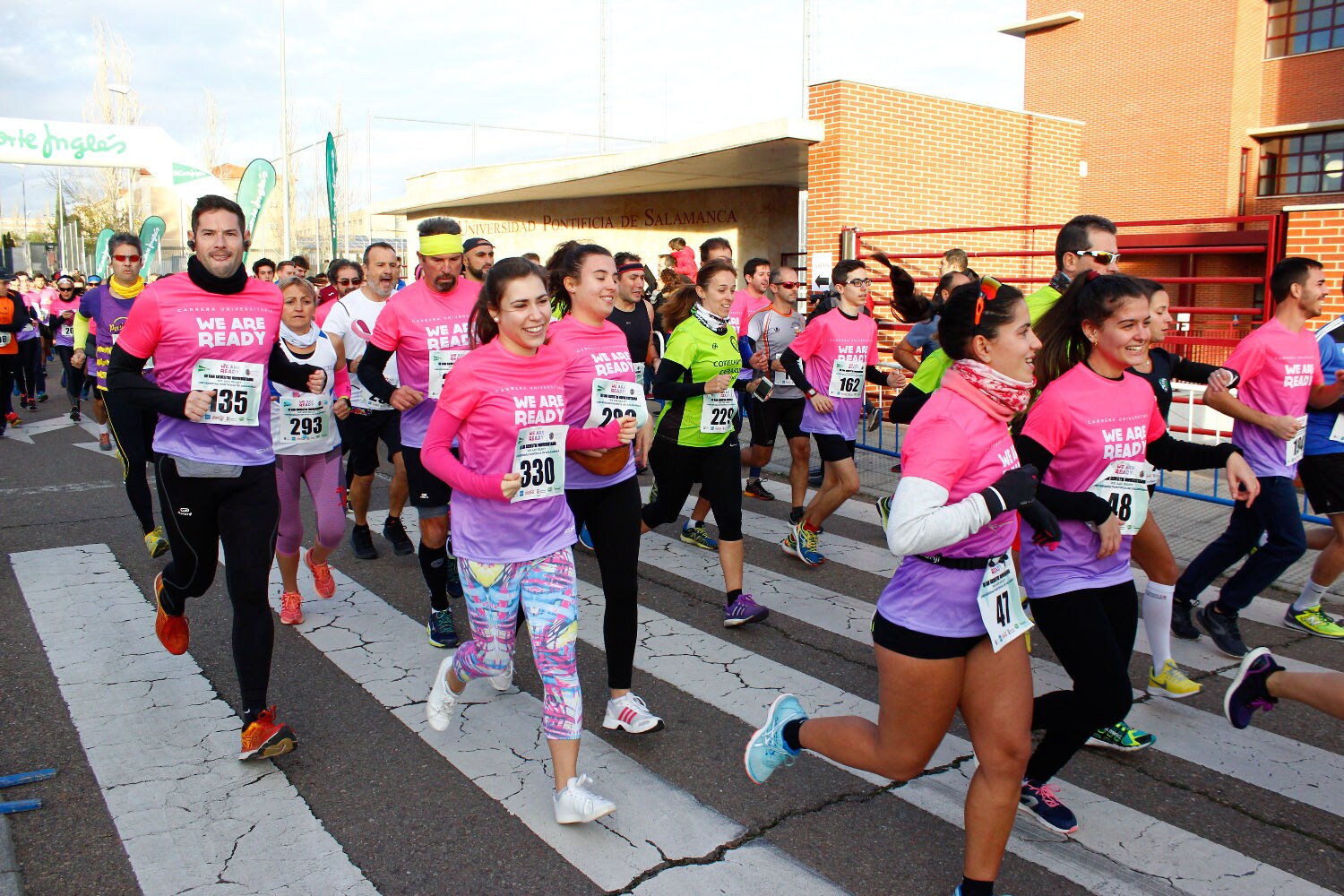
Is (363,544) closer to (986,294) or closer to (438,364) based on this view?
(438,364)

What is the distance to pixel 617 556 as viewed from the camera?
4297mm

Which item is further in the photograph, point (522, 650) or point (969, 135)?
point (969, 135)

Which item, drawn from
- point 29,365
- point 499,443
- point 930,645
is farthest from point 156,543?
point 29,365

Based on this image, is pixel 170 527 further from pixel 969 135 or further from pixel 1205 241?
pixel 1205 241

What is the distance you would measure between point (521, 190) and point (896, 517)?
21.6 m

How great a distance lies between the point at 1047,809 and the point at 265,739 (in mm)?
2963

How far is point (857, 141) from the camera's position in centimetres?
1392

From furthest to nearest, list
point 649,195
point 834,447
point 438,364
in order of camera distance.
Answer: point 649,195, point 834,447, point 438,364

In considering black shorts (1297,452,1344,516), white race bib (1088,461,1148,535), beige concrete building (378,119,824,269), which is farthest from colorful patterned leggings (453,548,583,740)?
beige concrete building (378,119,824,269)

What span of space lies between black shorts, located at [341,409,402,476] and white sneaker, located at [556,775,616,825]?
379 cm

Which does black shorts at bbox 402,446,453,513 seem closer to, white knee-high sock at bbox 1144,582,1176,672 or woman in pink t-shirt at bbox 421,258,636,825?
woman in pink t-shirt at bbox 421,258,636,825

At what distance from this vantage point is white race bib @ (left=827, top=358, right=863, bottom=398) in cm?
712

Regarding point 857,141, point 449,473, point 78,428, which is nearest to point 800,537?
point 449,473

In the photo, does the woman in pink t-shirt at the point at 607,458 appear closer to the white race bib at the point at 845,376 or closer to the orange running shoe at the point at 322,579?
the orange running shoe at the point at 322,579
